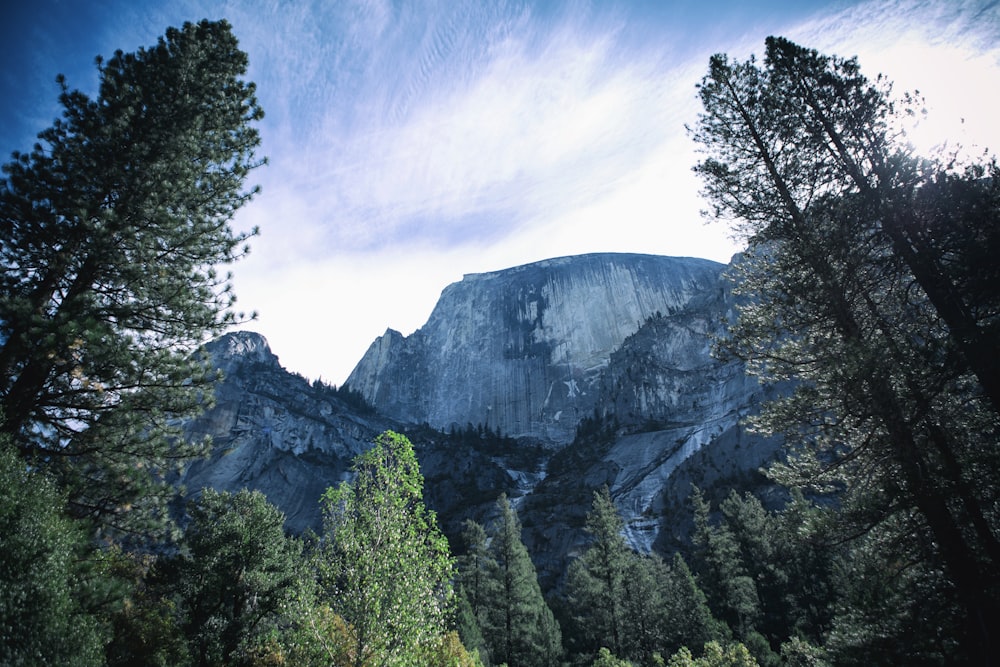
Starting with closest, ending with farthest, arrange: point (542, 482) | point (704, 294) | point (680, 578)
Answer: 1. point (680, 578)
2. point (542, 482)
3. point (704, 294)

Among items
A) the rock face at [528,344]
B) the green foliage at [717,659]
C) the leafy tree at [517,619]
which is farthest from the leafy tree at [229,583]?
the rock face at [528,344]

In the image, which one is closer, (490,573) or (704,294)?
(490,573)

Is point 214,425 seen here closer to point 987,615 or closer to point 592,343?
point 592,343

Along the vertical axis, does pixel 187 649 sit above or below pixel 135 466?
below

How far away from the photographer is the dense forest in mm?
6957

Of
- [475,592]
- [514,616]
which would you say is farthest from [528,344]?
[514,616]

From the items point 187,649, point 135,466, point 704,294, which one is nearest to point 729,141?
point 135,466

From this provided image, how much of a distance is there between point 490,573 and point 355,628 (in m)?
25.5

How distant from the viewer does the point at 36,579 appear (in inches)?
234

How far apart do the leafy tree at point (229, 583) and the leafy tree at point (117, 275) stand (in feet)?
34.4

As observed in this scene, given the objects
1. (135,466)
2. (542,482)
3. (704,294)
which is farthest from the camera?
(704,294)

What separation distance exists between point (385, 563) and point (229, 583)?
12.2m

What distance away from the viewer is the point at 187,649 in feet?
52.4

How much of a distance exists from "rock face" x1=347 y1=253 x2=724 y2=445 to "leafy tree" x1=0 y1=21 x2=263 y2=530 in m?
113
